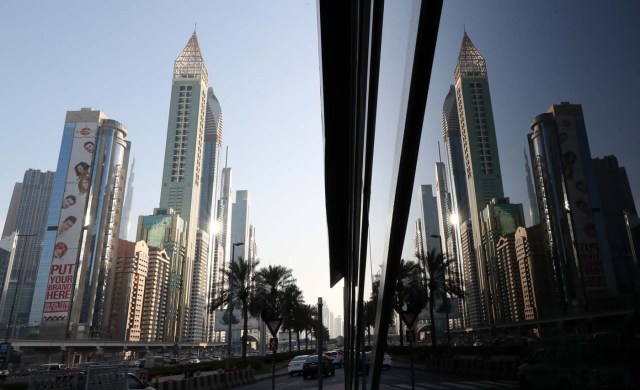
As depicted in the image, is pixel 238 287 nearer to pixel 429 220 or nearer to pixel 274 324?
pixel 274 324

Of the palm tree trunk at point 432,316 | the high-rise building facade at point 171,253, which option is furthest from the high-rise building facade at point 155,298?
the palm tree trunk at point 432,316

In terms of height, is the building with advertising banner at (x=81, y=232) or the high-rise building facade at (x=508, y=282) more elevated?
the building with advertising banner at (x=81, y=232)

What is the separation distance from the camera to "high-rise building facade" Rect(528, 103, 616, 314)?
35.9 inches

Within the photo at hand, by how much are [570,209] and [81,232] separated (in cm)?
13809

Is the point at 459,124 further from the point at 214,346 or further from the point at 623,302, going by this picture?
the point at 214,346

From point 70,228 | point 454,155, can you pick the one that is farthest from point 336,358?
point 70,228

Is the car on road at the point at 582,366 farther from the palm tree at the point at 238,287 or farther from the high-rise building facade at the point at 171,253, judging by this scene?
the high-rise building facade at the point at 171,253

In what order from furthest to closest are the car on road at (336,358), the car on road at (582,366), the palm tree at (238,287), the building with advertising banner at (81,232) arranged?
1. the building with advertising banner at (81,232)
2. the palm tree at (238,287)
3. the car on road at (336,358)
4. the car on road at (582,366)

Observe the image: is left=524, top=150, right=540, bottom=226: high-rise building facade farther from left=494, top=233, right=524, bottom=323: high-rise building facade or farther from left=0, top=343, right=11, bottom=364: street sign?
left=0, top=343, right=11, bottom=364: street sign

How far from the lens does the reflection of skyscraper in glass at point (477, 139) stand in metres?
1.44

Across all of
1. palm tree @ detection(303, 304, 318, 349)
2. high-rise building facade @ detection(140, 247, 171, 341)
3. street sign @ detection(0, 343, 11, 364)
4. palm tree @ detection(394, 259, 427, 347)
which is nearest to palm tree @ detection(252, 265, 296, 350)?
street sign @ detection(0, 343, 11, 364)

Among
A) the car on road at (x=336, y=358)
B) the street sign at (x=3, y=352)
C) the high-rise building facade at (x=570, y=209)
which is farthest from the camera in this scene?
the car on road at (x=336, y=358)

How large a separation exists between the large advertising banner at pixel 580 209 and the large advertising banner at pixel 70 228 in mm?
133900

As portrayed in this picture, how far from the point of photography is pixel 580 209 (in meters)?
1.04
